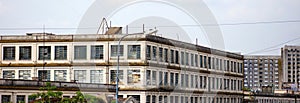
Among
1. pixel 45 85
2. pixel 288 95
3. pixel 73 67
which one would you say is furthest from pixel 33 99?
pixel 288 95

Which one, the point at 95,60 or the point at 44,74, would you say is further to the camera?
the point at 44,74

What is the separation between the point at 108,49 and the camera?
63.6 meters

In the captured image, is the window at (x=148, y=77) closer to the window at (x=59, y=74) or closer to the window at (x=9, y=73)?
the window at (x=59, y=74)

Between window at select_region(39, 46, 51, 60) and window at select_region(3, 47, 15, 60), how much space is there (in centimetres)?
287

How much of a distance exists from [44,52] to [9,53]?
3.67 meters

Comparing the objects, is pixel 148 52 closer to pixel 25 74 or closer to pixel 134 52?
pixel 134 52

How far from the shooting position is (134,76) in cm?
6366

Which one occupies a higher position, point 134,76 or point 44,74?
point 44,74

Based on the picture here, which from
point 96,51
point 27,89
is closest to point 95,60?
point 96,51

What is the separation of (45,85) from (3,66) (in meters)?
17.8

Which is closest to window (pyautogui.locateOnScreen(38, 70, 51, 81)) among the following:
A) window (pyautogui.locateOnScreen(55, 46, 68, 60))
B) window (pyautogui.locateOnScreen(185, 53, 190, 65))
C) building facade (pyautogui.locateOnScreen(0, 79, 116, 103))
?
window (pyautogui.locateOnScreen(55, 46, 68, 60))

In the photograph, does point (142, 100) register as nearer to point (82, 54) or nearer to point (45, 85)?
point (82, 54)

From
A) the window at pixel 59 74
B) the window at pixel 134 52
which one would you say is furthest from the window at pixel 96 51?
the window at pixel 59 74

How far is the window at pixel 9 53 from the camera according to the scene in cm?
6486
